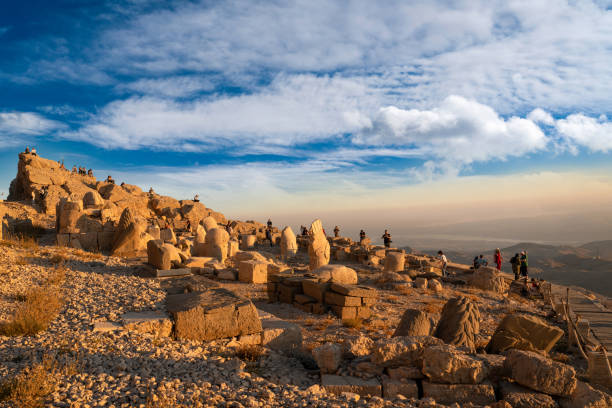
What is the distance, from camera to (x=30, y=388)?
327cm

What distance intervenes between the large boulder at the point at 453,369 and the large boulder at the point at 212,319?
2.62 meters

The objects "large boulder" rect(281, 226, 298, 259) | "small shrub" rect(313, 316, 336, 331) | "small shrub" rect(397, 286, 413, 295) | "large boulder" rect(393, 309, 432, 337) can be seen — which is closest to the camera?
"large boulder" rect(393, 309, 432, 337)

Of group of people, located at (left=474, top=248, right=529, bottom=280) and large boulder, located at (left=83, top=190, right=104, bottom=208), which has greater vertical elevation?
large boulder, located at (left=83, top=190, right=104, bottom=208)

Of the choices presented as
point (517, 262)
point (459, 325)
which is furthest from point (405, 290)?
point (517, 262)

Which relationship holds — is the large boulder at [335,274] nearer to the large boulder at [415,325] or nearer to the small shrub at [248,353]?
the large boulder at [415,325]

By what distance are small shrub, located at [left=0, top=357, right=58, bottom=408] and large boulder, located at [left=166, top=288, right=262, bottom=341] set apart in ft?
6.34

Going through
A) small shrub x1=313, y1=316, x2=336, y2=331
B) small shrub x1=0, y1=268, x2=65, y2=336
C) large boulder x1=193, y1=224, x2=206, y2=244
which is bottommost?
small shrub x1=313, y1=316, x2=336, y2=331

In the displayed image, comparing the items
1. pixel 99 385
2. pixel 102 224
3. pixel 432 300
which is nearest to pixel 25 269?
pixel 99 385

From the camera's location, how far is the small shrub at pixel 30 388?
3.19 metres

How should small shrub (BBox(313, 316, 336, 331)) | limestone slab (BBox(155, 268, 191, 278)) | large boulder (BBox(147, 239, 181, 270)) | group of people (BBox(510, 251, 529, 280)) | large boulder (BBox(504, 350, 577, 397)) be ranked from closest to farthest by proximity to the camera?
1. large boulder (BBox(504, 350, 577, 397))
2. small shrub (BBox(313, 316, 336, 331))
3. limestone slab (BBox(155, 268, 191, 278))
4. large boulder (BBox(147, 239, 181, 270))
5. group of people (BBox(510, 251, 529, 280))

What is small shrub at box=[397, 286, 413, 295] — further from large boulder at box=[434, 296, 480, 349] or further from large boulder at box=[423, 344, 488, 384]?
large boulder at box=[423, 344, 488, 384]

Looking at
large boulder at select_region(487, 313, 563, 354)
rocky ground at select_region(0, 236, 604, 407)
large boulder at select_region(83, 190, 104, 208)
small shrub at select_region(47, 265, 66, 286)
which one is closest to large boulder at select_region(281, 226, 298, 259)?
large boulder at select_region(83, 190, 104, 208)

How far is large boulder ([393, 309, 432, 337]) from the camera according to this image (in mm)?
5910

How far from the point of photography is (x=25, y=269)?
891 cm
